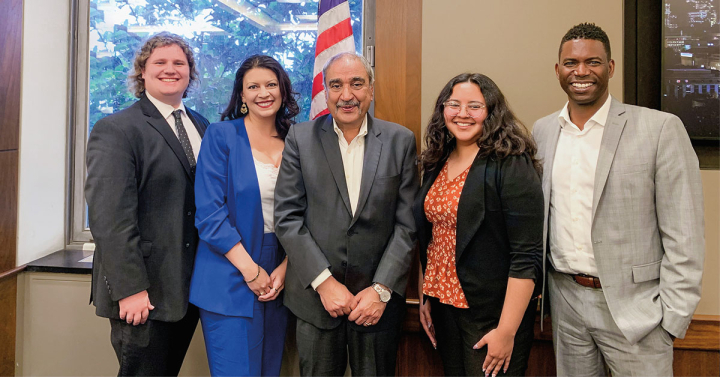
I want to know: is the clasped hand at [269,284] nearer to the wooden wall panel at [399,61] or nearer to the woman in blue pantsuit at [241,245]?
the woman in blue pantsuit at [241,245]

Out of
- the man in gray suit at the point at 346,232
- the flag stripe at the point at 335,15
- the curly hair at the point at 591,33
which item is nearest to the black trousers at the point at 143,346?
the man in gray suit at the point at 346,232

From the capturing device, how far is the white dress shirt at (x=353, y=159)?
1.79m

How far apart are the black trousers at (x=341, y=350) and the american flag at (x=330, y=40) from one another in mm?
1178

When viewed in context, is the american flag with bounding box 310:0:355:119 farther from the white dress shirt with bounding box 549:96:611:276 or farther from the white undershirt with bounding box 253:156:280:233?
the white dress shirt with bounding box 549:96:611:276

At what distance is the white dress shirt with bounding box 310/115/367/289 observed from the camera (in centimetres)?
179

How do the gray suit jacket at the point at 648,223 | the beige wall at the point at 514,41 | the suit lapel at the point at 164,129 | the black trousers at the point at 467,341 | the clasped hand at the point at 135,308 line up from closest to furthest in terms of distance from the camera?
the gray suit jacket at the point at 648,223 → the black trousers at the point at 467,341 → the clasped hand at the point at 135,308 → the suit lapel at the point at 164,129 → the beige wall at the point at 514,41

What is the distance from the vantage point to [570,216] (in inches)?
68.0

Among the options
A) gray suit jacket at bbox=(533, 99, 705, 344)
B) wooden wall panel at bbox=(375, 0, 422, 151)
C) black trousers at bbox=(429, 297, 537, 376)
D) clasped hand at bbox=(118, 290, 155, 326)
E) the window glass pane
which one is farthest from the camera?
the window glass pane

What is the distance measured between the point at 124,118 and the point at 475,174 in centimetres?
141

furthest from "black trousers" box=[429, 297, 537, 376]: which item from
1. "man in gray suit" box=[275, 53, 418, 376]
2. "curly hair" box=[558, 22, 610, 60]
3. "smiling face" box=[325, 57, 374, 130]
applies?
"curly hair" box=[558, 22, 610, 60]

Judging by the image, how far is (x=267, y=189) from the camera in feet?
6.31

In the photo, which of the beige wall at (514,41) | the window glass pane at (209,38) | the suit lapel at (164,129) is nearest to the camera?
the suit lapel at (164,129)

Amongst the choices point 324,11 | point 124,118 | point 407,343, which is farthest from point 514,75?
point 124,118

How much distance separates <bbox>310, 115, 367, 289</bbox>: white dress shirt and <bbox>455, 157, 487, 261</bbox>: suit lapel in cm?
40
